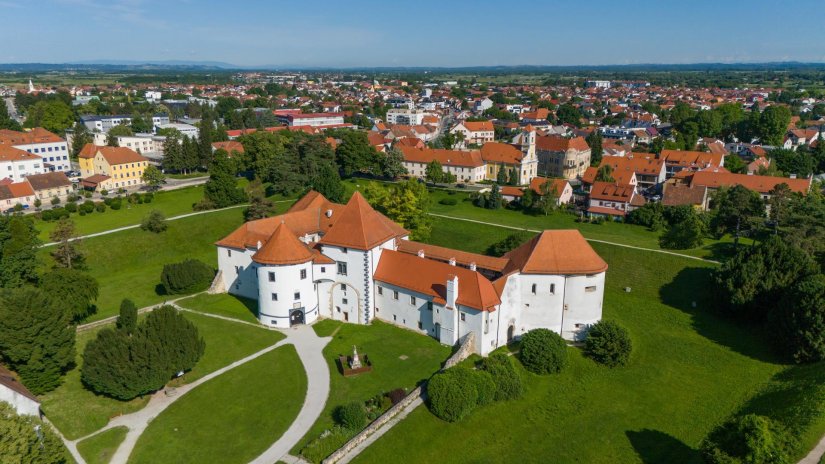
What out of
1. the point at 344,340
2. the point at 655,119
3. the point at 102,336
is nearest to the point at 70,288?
the point at 102,336

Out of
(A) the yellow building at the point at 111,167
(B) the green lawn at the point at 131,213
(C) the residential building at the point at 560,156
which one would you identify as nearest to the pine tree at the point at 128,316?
(B) the green lawn at the point at 131,213

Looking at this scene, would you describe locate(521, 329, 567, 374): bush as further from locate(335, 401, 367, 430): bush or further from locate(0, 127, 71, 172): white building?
locate(0, 127, 71, 172): white building

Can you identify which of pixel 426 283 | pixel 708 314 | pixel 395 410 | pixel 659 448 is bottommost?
pixel 659 448

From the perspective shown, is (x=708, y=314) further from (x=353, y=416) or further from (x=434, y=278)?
(x=353, y=416)

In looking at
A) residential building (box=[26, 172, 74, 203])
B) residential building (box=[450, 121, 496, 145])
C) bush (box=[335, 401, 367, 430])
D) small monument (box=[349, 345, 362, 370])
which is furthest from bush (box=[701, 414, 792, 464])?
residential building (box=[450, 121, 496, 145])

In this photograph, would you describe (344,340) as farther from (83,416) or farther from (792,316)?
(792,316)

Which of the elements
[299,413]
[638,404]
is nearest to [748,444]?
[638,404]

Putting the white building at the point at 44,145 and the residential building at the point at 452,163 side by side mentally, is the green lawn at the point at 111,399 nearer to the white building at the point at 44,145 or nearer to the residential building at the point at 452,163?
the residential building at the point at 452,163
